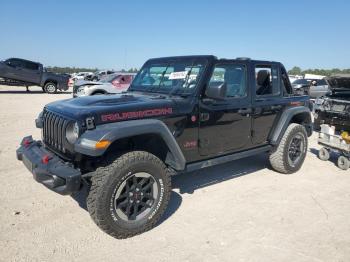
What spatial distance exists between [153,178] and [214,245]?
954 mm

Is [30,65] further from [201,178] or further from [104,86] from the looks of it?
[201,178]

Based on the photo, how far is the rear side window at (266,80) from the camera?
498 centimetres

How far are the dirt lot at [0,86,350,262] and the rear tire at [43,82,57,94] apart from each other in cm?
1738

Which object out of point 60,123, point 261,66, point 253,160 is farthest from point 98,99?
point 253,160

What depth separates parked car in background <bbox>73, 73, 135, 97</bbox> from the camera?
Result: 13.4m

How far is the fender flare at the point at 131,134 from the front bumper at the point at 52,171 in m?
0.26

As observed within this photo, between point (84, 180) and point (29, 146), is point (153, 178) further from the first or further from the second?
point (29, 146)

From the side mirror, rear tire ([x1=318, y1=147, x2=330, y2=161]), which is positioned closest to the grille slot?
the side mirror

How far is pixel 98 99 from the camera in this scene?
3883 mm

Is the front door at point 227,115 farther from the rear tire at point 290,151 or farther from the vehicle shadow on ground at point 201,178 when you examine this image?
the rear tire at point 290,151

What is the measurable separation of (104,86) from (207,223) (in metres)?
11.0

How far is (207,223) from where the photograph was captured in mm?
3705

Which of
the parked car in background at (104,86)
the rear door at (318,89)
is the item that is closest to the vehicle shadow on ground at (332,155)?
the parked car in background at (104,86)

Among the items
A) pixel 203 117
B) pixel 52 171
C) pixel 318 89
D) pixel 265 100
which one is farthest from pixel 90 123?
pixel 318 89
